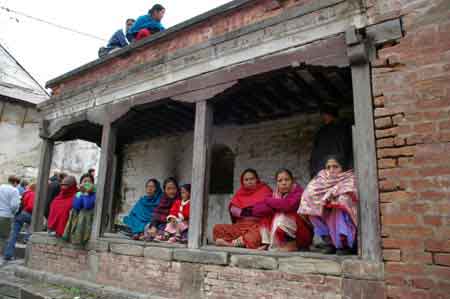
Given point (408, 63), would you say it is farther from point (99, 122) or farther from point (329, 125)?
point (99, 122)

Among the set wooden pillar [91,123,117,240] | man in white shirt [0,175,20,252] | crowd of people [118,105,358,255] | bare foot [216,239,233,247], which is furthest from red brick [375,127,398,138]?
man in white shirt [0,175,20,252]

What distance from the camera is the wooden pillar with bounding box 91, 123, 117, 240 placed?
6113 mm

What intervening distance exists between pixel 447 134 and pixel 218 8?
3507mm

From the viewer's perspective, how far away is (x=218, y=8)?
530 cm

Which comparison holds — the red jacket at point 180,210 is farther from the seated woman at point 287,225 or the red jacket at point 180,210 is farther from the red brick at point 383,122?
the red brick at point 383,122

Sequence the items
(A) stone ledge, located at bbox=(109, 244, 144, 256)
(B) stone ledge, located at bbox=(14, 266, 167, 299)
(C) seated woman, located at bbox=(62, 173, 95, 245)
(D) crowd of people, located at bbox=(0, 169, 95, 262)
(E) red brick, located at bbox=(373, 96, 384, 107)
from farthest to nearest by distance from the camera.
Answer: (D) crowd of people, located at bbox=(0, 169, 95, 262)
(C) seated woman, located at bbox=(62, 173, 95, 245)
(A) stone ledge, located at bbox=(109, 244, 144, 256)
(B) stone ledge, located at bbox=(14, 266, 167, 299)
(E) red brick, located at bbox=(373, 96, 384, 107)

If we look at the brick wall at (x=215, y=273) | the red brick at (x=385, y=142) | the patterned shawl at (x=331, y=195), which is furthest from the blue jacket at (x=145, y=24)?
the red brick at (x=385, y=142)

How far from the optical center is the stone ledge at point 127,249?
538 cm

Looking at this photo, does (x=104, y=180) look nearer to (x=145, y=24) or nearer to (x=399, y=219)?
(x=145, y=24)

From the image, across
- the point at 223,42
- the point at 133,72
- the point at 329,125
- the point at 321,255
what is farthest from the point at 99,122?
the point at 321,255

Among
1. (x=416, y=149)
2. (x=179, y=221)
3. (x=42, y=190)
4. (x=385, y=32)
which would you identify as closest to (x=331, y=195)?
(x=416, y=149)

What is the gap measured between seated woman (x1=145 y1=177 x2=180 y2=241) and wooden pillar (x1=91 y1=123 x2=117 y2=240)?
2.67ft

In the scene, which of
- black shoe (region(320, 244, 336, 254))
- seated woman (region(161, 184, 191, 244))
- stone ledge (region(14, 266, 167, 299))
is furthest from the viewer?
seated woman (region(161, 184, 191, 244))

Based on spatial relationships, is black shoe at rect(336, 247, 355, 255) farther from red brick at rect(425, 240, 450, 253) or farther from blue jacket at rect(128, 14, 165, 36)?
blue jacket at rect(128, 14, 165, 36)
